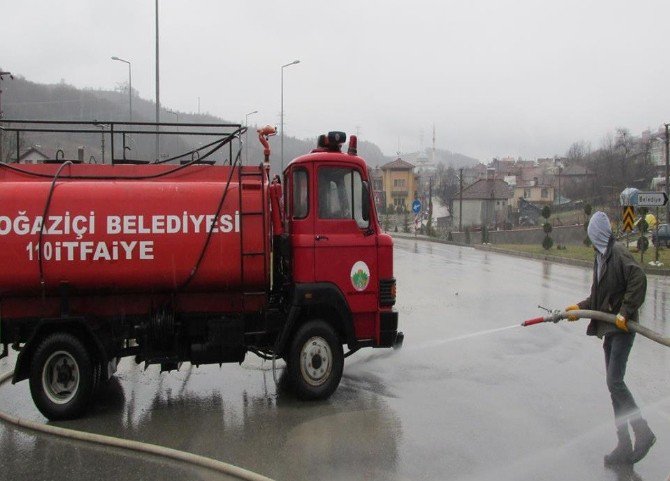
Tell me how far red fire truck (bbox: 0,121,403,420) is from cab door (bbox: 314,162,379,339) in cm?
1

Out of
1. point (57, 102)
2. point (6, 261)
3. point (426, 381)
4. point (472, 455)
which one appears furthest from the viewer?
point (57, 102)

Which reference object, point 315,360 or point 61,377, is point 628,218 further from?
point 61,377

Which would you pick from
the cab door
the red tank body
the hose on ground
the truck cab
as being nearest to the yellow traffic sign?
the truck cab

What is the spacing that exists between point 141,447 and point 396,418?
2571 mm

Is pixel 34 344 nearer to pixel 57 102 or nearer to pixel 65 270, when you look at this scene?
pixel 65 270

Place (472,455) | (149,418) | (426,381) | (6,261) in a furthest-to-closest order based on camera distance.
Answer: (426,381)
(149,418)
(6,261)
(472,455)

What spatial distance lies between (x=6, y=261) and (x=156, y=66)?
59.8ft

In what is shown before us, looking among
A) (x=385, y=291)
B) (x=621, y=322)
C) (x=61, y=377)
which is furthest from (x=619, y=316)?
(x=61, y=377)

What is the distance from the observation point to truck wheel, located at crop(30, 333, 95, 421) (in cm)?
647

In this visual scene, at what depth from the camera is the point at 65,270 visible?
631cm

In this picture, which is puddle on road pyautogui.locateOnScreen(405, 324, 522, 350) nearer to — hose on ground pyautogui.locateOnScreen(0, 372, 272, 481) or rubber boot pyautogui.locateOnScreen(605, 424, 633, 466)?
rubber boot pyautogui.locateOnScreen(605, 424, 633, 466)

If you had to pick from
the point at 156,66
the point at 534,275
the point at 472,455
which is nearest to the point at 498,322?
the point at 472,455

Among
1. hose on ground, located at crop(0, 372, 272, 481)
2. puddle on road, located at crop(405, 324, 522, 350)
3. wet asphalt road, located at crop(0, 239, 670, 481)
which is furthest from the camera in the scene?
puddle on road, located at crop(405, 324, 522, 350)

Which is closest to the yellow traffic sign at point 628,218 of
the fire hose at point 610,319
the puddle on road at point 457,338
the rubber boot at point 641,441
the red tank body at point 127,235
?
the puddle on road at point 457,338
